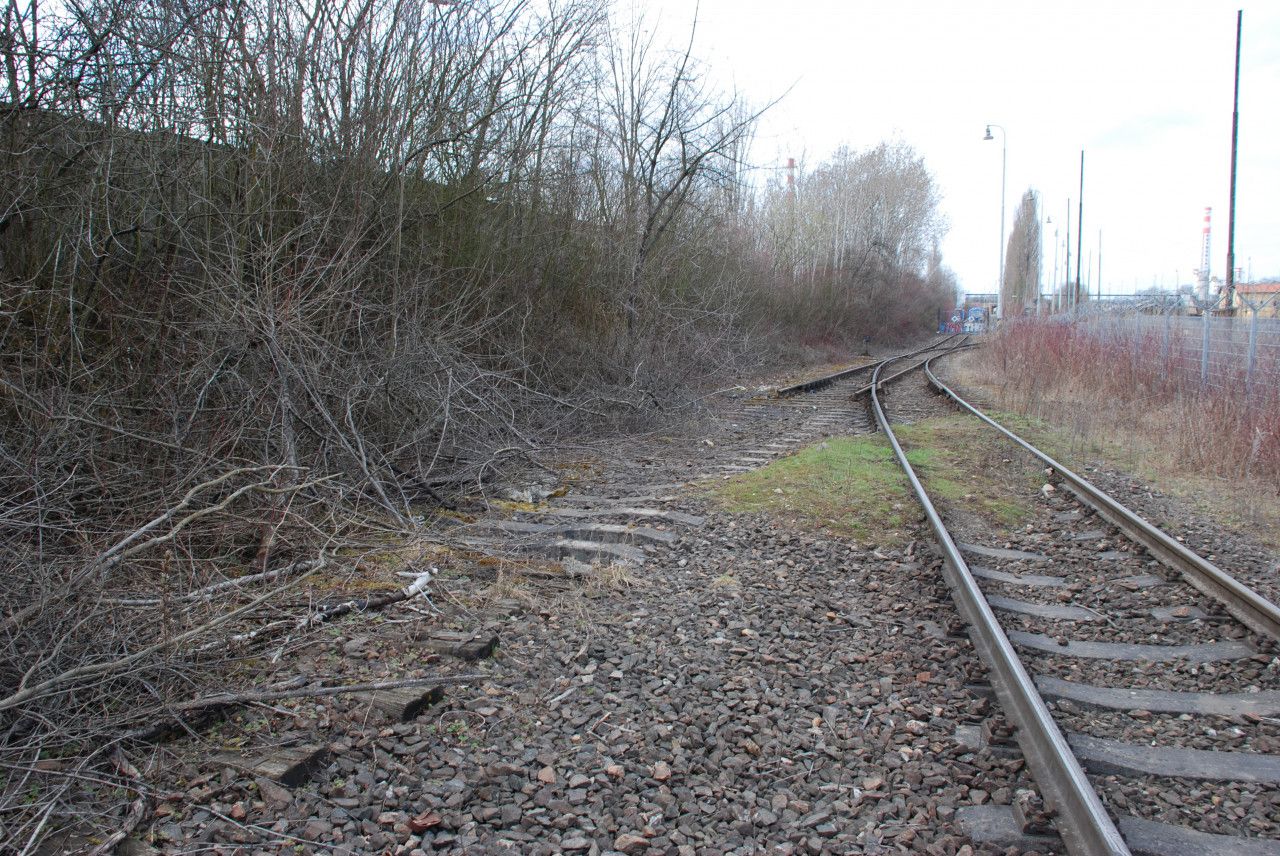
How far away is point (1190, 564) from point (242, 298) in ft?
23.8

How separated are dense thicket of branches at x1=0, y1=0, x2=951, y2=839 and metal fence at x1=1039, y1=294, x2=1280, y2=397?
837 centimetres

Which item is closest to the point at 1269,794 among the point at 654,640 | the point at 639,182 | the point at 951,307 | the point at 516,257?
the point at 654,640

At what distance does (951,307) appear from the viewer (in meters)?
85.4

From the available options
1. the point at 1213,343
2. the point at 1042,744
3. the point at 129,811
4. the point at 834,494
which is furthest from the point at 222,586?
the point at 1213,343

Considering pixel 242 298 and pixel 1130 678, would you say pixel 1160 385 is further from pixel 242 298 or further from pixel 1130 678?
pixel 242 298

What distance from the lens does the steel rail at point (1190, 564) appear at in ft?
→ 16.6

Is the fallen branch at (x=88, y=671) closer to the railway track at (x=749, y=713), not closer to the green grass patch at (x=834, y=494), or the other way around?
the railway track at (x=749, y=713)

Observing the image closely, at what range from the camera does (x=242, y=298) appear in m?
6.86

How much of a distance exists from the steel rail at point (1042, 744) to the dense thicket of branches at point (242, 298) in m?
3.57

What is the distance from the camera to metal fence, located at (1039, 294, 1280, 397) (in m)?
11.8

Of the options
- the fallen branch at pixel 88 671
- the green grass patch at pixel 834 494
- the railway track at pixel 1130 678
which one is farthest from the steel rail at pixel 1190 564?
the fallen branch at pixel 88 671

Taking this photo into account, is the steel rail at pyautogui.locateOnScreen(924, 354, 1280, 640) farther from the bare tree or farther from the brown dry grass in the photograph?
the bare tree

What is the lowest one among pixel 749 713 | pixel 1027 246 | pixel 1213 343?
pixel 749 713

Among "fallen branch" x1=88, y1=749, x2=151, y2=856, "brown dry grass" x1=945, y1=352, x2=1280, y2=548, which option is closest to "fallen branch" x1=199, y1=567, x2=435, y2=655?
"fallen branch" x1=88, y1=749, x2=151, y2=856
